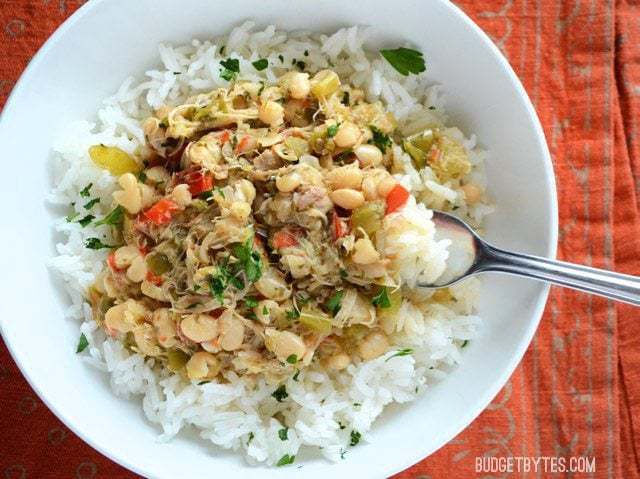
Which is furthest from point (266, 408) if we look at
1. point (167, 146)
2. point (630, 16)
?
point (630, 16)

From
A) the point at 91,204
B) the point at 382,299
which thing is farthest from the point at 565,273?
the point at 91,204

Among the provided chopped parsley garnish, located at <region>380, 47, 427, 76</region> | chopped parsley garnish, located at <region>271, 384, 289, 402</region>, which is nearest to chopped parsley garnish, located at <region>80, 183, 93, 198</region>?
chopped parsley garnish, located at <region>271, 384, 289, 402</region>

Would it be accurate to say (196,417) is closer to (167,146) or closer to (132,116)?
(167,146)

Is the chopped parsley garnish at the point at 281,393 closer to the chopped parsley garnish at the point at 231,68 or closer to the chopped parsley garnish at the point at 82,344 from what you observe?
the chopped parsley garnish at the point at 82,344

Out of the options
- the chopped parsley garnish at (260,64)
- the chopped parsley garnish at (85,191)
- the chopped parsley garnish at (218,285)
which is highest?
the chopped parsley garnish at (260,64)

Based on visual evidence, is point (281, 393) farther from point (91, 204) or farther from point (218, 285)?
point (91, 204)

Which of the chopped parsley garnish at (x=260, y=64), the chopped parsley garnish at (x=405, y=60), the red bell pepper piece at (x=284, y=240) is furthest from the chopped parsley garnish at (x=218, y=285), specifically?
the chopped parsley garnish at (x=405, y=60)
